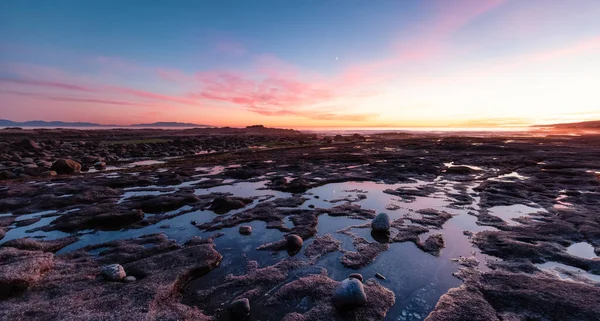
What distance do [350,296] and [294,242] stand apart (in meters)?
3.49

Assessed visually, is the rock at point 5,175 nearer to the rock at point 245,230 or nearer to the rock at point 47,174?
the rock at point 47,174

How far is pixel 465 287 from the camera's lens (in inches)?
261

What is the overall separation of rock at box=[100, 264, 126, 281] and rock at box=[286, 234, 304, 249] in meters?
4.93

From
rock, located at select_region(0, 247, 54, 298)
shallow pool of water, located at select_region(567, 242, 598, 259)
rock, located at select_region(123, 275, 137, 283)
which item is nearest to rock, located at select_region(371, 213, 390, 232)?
shallow pool of water, located at select_region(567, 242, 598, 259)

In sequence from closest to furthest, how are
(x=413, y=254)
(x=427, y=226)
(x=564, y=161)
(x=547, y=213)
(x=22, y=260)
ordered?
(x=22, y=260) → (x=413, y=254) → (x=427, y=226) → (x=547, y=213) → (x=564, y=161)

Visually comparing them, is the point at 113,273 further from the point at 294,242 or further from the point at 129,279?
the point at 294,242

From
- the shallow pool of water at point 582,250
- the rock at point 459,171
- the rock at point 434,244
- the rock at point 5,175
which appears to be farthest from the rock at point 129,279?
the rock at point 459,171

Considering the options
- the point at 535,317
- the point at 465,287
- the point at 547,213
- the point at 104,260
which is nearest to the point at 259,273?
the point at 104,260

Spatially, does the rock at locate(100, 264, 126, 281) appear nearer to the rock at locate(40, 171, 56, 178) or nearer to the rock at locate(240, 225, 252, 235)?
the rock at locate(240, 225, 252, 235)

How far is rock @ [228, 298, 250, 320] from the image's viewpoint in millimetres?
5664

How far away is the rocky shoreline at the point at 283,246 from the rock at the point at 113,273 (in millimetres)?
82

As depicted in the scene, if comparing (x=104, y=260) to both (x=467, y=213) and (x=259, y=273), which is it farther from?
(x=467, y=213)

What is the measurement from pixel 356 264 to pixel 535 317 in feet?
13.4

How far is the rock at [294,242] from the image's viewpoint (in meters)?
9.09
